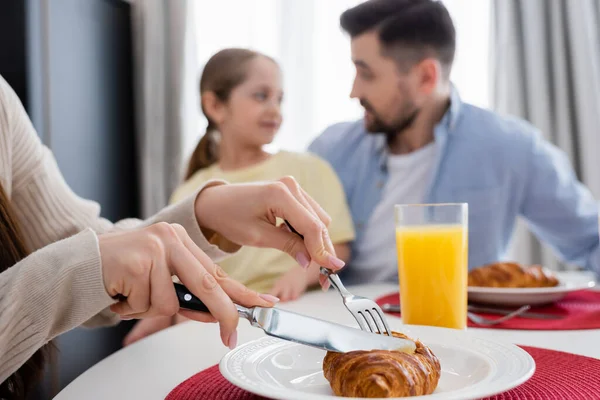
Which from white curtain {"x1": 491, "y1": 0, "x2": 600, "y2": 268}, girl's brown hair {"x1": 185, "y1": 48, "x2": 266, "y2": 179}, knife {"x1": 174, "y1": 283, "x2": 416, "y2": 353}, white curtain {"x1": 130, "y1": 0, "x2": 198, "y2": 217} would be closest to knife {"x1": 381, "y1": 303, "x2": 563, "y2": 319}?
knife {"x1": 174, "y1": 283, "x2": 416, "y2": 353}

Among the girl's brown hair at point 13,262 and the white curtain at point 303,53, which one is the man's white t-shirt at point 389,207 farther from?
the girl's brown hair at point 13,262

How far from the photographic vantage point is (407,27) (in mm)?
2033

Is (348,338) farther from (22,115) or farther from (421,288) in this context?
(22,115)

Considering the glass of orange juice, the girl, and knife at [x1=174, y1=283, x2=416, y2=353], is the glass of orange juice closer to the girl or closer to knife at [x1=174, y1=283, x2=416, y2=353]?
knife at [x1=174, y1=283, x2=416, y2=353]

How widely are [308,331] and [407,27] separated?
5.38ft

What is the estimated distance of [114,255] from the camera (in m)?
0.61

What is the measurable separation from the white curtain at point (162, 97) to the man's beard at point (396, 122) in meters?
1.20

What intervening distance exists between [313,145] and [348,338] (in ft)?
5.51

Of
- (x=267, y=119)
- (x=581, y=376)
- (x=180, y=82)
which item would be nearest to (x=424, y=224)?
(x=581, y=376)

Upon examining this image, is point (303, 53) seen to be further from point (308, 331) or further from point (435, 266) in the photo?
point (308, 331)

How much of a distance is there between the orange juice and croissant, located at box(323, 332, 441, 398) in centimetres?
36

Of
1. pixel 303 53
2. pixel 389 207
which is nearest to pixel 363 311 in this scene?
pixel 389 207

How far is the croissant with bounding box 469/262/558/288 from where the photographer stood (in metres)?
1.12

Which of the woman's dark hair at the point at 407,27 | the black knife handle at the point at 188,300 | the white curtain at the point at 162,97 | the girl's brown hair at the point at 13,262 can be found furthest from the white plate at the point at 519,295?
the white curtain at the point at 162,97
